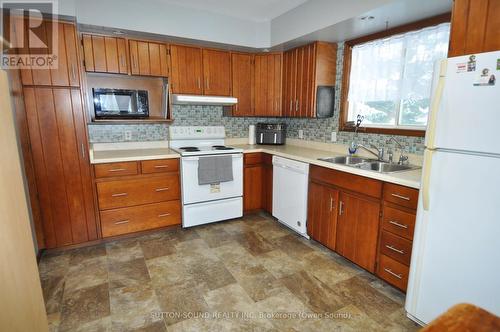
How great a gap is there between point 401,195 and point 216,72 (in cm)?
254

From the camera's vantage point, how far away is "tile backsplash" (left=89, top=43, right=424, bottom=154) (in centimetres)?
291

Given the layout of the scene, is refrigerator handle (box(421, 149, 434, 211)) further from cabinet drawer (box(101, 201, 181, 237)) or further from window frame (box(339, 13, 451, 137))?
cabinet drawer (box(101, 201, 181, 237))

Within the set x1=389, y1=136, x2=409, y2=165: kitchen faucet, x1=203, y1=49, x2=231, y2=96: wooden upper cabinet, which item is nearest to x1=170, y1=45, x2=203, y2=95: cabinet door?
x1=203, y1=49, x2=231, y2=96: wooden upper cabinet

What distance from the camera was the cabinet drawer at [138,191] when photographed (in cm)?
276

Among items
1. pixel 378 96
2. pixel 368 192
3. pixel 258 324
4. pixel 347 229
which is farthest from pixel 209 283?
pixel 378 96

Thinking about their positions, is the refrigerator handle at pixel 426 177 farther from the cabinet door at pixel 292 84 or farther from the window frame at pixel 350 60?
the cabinet door at pixel 292 84

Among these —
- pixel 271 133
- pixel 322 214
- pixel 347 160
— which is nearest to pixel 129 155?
pixel 271 133

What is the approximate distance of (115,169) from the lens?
2756 millimetres

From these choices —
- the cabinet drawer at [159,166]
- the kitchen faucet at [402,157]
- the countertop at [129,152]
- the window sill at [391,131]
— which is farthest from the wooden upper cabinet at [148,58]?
the kitchen faucet at [402,157]

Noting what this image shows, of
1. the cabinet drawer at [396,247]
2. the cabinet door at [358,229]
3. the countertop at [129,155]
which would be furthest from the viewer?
the countertop at [129,155]

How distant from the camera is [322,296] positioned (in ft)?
6.68

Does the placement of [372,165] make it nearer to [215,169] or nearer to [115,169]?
[215,169]

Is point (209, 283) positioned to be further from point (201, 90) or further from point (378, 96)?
point (378, 96)

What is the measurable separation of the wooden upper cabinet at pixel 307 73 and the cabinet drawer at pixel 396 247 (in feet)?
5.34
